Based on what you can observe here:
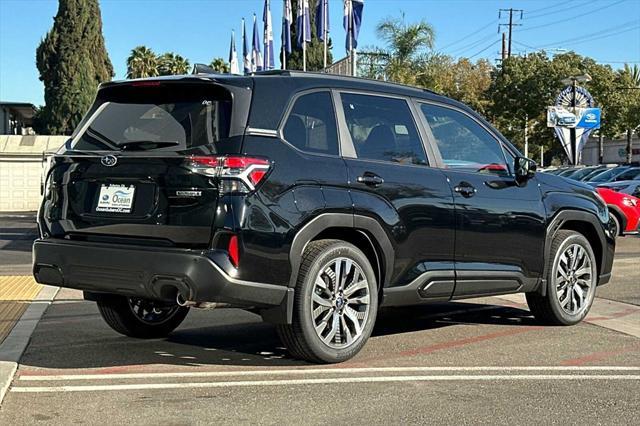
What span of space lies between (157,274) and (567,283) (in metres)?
3.98

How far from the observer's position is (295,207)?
18.2 ft

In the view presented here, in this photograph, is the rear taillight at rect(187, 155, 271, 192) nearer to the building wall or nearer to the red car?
the red car

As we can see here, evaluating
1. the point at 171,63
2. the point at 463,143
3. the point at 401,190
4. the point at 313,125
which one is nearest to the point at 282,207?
the point at 313,125

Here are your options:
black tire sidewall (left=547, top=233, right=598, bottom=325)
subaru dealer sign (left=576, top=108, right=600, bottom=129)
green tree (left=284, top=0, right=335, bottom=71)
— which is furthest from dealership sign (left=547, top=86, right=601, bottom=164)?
black tire sidewall (left=547, top=233, right=598, bottom=325)

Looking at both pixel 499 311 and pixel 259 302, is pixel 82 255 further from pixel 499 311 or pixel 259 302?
pixel 499 311

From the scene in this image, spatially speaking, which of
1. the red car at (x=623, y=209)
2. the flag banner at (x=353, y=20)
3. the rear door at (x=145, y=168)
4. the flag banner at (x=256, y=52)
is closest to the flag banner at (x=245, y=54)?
the flag banner at (x=256, y=52)

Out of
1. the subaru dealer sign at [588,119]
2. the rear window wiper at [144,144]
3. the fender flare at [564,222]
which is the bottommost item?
the fender flare at [564,222]

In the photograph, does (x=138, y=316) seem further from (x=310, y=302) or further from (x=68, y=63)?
(x=68, y=63)

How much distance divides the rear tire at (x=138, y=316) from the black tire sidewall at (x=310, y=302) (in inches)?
64.3

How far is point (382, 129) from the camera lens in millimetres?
6449

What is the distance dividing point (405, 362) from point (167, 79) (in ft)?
8.38

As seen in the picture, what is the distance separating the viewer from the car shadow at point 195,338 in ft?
20.1

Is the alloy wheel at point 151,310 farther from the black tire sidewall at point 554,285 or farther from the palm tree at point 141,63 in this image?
the palm tree at point 141,63

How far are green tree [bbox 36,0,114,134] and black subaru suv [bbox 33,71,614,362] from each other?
4634 centimetres
